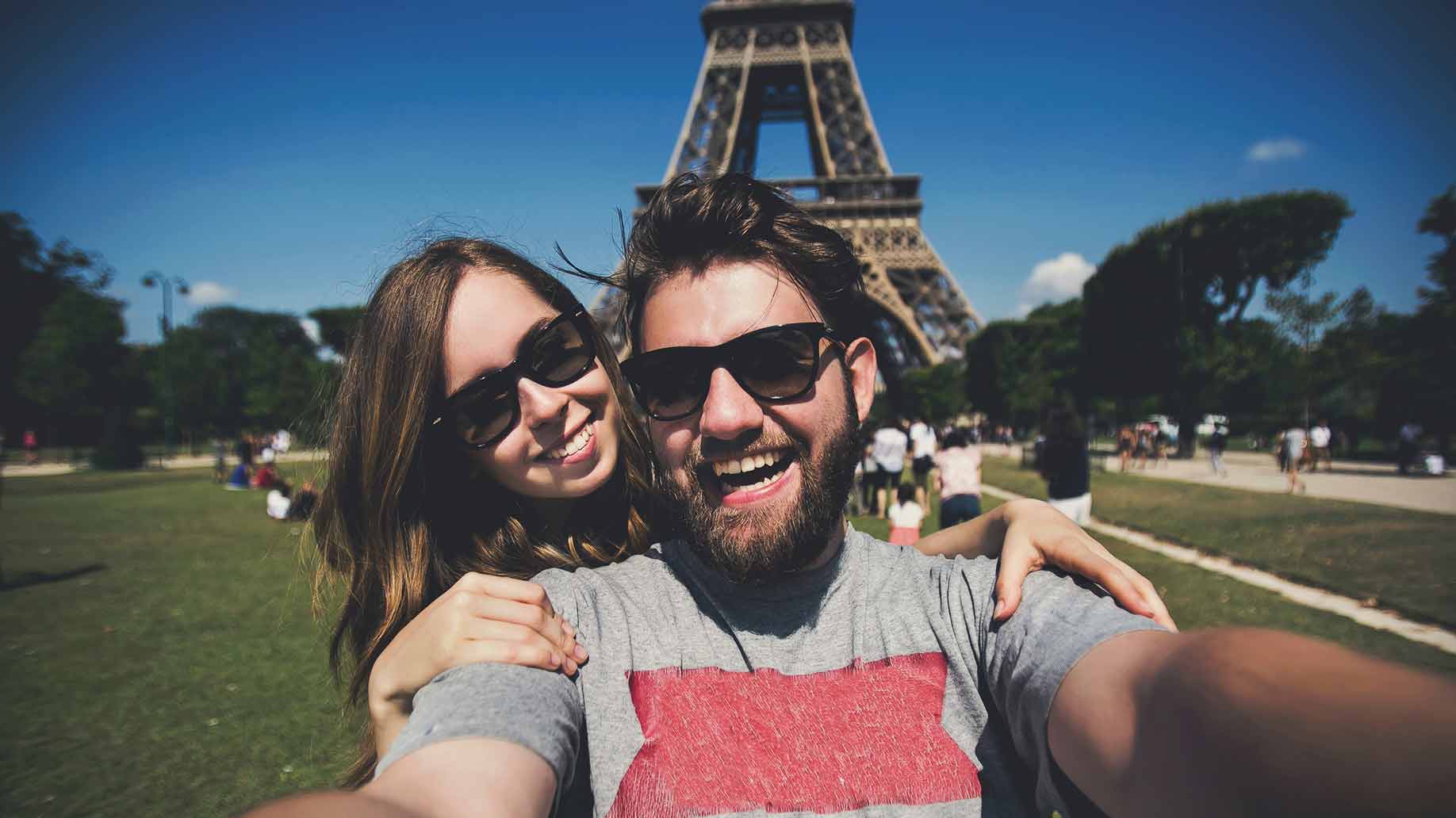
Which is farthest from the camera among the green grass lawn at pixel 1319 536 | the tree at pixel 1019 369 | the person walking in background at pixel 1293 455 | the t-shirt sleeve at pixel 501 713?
the tree at pixel 1019 369

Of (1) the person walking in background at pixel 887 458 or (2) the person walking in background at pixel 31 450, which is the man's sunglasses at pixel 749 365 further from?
(2) the person walking in background at pixel 31 450

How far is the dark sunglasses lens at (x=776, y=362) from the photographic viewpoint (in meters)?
1.66

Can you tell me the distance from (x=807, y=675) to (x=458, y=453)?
129 cm

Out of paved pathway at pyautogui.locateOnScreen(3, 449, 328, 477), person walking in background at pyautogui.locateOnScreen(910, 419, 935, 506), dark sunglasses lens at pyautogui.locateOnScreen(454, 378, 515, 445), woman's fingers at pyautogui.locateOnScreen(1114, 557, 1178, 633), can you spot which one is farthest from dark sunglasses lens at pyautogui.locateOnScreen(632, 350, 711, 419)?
paved pathway at pyautogui.locateOnScreen(3, 449, 328, 477)

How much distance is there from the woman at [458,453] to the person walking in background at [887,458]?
9.72 m

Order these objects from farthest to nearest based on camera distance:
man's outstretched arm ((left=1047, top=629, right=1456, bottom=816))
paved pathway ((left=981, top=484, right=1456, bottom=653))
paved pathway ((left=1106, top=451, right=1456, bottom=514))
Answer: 1. paved pathway ((left=1106, top=451, right=1456, bottom=514))
2. paved pathway ((left=981, top=484, right=1456, bottom=653))
3. man's outstretched arm ((left=1047, top=629, right=1456, bottom=816))

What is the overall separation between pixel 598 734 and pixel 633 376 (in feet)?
2.79

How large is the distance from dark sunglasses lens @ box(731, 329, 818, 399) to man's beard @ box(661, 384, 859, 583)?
0.41ft

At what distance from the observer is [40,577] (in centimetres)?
892

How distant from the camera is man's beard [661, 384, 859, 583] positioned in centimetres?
156

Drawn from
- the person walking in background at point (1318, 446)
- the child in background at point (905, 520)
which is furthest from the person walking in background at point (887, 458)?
the person walking in background at point (1318, 446)

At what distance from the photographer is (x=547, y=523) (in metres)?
2.27

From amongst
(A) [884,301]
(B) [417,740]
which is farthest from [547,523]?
(A) [884,301]

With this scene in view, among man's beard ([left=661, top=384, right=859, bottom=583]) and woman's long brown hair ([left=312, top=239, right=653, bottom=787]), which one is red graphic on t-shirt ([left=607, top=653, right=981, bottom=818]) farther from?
woman's long brown hair ([left=312, top=239, right=653, bottom=787])
